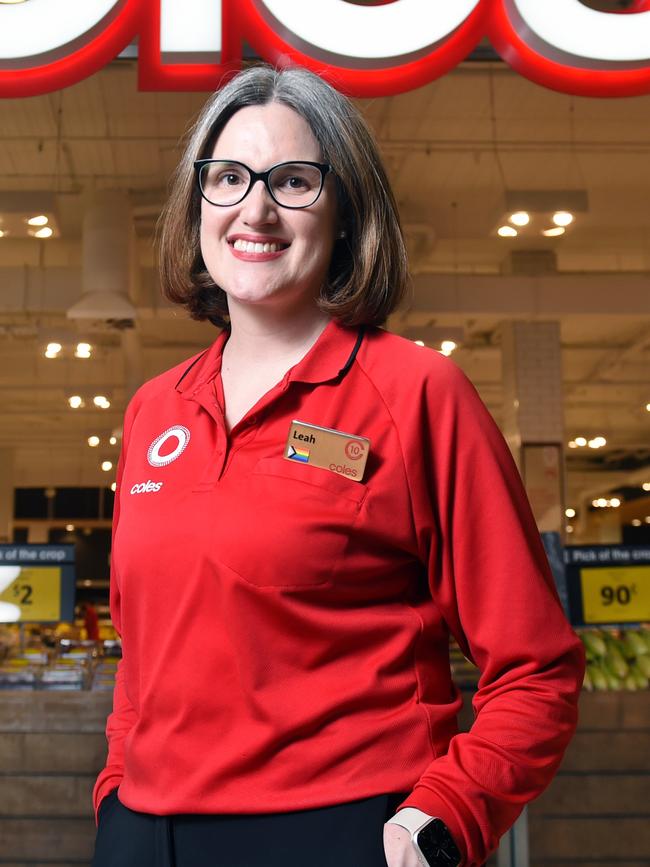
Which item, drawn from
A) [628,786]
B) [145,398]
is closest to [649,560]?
[628,786]

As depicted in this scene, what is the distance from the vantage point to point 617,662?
4398mm

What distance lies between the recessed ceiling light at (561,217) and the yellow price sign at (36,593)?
5.41 metres

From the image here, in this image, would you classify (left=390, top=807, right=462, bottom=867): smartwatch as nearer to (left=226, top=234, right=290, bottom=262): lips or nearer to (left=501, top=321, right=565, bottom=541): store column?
(left=226, top=234, right=290, bottom=262): lips

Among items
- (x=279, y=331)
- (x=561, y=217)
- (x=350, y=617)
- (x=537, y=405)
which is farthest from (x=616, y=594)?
(x=537, y=405)

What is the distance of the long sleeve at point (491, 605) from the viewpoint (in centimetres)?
106

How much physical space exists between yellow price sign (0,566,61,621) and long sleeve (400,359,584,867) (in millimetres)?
3265

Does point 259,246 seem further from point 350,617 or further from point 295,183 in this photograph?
point 350,617

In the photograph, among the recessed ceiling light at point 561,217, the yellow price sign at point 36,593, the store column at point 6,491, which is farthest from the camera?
the store column at point 6,491

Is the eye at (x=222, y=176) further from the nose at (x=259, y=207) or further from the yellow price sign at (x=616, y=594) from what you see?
the yellow price sign at (x=616, y=594)

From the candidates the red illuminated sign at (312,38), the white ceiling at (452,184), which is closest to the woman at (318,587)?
the red illuminated sign at (312,38)

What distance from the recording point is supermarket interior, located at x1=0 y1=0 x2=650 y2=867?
3.88 m

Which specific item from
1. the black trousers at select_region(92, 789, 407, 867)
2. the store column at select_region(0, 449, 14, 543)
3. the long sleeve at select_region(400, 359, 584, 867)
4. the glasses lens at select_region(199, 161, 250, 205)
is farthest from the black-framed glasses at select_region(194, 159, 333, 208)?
the store column at select_region(0, 449, 14, 543)

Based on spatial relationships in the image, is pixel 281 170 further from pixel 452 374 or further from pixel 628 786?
pixel 628 786

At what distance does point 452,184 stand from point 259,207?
30.7 feet
